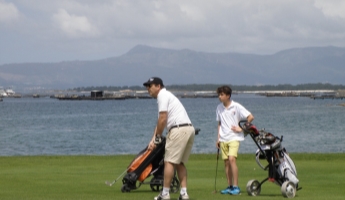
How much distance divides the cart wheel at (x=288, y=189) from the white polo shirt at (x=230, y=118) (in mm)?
1243

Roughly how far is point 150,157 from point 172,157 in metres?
1.36

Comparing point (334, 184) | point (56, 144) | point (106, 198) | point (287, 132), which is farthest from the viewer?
point (287, 132)

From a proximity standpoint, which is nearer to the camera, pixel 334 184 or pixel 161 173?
pixel 161 173

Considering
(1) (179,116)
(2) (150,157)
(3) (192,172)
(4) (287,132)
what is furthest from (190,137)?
(4) (287,132)

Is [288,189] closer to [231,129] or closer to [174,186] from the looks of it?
[231,129]

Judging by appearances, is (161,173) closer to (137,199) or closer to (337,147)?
(137,199)

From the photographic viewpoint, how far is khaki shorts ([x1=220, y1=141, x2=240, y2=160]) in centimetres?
1426

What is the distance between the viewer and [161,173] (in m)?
14.4

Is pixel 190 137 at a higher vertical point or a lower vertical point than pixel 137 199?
higher

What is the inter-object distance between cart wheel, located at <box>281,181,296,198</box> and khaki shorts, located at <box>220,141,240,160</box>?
1174 mm

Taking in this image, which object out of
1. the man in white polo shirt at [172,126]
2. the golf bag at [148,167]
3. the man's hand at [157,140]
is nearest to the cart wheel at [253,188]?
the golf bag at [148,167]

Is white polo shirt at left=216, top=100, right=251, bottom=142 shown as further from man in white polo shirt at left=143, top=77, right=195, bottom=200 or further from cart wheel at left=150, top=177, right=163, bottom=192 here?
man in white polo shirt at left=143, top=77, right=195, bottom=200

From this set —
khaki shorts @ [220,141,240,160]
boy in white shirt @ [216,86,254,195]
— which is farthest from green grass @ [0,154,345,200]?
khaki shorts @ [220,141,240,160]

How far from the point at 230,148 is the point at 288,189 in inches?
54.2
